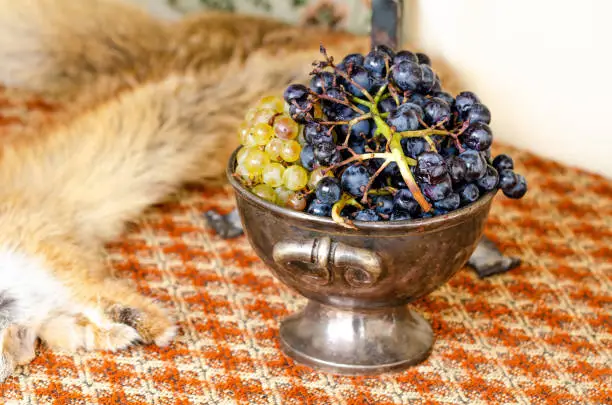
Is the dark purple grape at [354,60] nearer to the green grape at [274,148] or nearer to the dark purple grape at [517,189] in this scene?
the green grape at [274,148]

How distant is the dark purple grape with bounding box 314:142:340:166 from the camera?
2.71 feet

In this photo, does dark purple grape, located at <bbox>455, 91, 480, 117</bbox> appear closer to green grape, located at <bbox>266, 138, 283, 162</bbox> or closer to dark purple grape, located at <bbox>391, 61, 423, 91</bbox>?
dark purple grape, located at <bbox>391, 61, 423, 91</bbox>

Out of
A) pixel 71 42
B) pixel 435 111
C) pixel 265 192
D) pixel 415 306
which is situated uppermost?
pixel 435 111

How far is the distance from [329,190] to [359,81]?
0.44 feet

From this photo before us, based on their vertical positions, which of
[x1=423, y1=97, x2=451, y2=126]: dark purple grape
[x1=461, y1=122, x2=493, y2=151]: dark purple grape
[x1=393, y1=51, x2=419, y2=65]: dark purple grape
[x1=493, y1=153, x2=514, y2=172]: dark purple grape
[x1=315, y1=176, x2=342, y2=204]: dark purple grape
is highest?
Result: [x1=393, y1=51, x2=419, y2=65]: dark purple grape

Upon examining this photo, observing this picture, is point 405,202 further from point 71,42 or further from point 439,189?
point 71,42

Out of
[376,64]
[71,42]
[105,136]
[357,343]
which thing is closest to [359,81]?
[376,64]

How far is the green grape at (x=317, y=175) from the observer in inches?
32.6

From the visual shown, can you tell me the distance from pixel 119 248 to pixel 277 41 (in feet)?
2.22

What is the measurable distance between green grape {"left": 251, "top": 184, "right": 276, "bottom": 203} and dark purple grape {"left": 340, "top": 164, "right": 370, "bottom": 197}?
0.31ft

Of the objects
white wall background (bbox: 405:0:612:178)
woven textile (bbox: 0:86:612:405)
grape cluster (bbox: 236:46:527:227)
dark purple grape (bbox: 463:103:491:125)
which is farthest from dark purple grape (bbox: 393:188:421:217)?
white wall background (bbox: 405:0:612:178)

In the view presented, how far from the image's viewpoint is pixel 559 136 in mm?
1493

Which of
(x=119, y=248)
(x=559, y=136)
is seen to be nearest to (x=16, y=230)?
(x=119, y=248)

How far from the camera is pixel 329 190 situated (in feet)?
2.67
